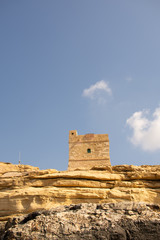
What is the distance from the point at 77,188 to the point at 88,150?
13.2 meters

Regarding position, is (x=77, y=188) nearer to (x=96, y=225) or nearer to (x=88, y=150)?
(x=96, y=225)

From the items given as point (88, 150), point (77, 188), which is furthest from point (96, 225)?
point (88, 150)

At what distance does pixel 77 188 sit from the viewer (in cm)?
667

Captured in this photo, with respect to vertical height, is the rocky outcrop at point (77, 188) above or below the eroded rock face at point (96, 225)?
above

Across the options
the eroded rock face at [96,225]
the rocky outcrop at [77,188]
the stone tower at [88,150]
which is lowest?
the eroded rock face at [96,225]

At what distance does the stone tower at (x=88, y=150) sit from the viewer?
19156mm

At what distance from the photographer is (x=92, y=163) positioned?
19.1 m

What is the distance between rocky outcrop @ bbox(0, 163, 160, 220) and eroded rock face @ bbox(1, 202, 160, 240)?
8.10ft

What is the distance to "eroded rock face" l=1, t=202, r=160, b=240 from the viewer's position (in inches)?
133

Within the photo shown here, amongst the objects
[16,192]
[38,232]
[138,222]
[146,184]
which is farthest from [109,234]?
[16,192]

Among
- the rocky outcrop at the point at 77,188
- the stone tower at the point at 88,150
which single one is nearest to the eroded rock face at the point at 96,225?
the rocky outcrop at the point at 77,188

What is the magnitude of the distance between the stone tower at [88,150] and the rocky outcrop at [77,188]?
11.8m

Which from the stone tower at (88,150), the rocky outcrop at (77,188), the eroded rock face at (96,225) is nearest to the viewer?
the eroded rock face at (96,225)

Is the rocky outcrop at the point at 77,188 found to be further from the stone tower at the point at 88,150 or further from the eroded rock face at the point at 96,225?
the stone tower at the point at 88,150
